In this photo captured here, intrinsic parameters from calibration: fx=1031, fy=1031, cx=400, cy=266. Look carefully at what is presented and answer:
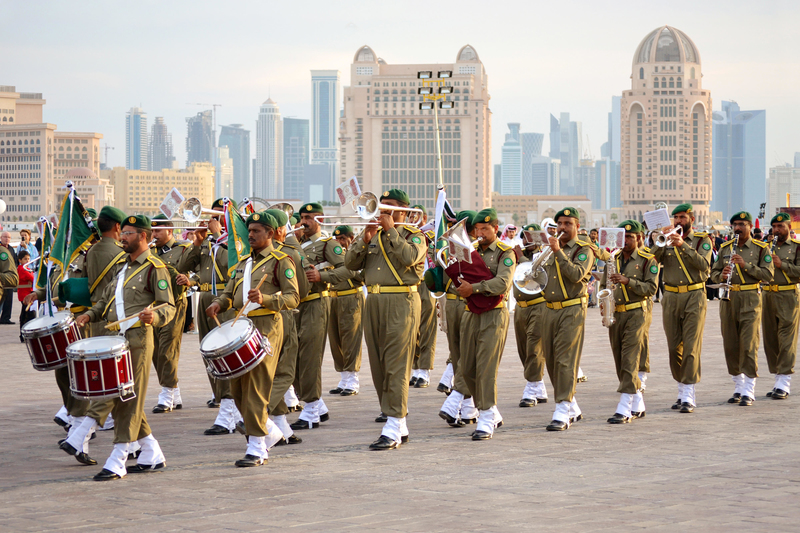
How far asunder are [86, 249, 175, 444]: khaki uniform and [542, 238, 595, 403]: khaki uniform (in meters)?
3.57

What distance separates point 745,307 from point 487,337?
12.2ft

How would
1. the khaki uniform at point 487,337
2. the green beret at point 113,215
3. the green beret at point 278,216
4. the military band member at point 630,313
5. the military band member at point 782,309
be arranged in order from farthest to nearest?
the military band member at point 782,309 → the military band member at point 630,313 → the khaki uniform at point 487,337 → the green beret at point 113,215 → the green beret at point 278,216

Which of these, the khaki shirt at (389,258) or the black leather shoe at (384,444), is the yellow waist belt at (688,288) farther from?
the black leather shoe at (384,444)


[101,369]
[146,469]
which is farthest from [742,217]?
[101,369]

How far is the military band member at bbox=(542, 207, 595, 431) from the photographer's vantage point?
9.30m

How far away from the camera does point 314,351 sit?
971 cm

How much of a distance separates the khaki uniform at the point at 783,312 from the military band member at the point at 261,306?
5.95 meters

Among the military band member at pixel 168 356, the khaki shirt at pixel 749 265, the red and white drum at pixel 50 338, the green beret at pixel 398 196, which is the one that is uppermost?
the green beret at pixel 398 196

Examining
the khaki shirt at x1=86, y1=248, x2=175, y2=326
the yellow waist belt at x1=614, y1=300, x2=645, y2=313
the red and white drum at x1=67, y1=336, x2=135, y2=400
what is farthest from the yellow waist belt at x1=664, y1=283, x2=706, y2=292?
the red and white drum at x1=67, y1=336, x2=135, y2=400

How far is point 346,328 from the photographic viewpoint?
38.3 ft

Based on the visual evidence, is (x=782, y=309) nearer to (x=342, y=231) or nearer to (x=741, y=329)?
(x=741, y=329)

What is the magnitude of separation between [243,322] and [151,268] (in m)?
0.82

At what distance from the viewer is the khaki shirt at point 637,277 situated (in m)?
9.98

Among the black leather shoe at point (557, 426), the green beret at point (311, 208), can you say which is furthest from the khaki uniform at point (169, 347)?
the black leather shoe at point (557, 426)
